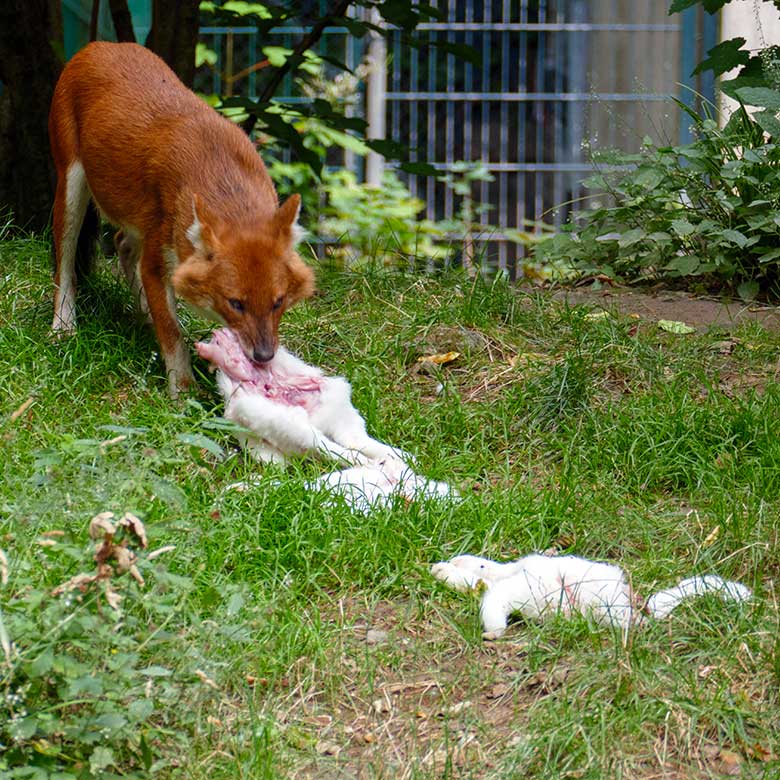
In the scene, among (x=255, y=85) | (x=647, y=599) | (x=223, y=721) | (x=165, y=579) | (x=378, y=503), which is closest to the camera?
(x=165, y=579)

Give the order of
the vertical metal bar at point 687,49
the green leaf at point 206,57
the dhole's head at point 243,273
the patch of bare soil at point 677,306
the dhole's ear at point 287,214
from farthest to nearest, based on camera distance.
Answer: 1. the green leaf at point 206,57
2. the vertical metal bar at point 687,49
3. the patch of bare soil at point 677,306
4. the dhole's ear at point 287,214
5. the dhole's head at point 243,273

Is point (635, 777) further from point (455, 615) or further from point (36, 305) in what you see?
point (36, 305)

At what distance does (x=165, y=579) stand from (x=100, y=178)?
11.4 feet

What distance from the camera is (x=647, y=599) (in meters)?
3.62

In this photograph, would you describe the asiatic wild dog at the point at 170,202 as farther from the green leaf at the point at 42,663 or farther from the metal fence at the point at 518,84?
the metal fence at the point at 518,84

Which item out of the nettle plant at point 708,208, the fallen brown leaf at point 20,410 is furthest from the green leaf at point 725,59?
the fallen brown leaf at point 20,410

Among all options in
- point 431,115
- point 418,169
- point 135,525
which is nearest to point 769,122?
point 418,169

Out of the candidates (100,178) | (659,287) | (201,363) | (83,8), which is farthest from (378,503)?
(83,8)

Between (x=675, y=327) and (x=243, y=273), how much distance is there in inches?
88.8

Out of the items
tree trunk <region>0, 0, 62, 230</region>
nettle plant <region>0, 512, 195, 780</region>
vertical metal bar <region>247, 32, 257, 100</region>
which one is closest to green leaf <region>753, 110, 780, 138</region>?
tree trunk <region>0, 0, 62, 230</region>

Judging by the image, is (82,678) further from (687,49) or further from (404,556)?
(687,49)

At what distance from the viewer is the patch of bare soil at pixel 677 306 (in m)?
6.32

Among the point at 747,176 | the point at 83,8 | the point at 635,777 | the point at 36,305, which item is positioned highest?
the point at 83,8

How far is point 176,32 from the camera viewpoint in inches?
285
